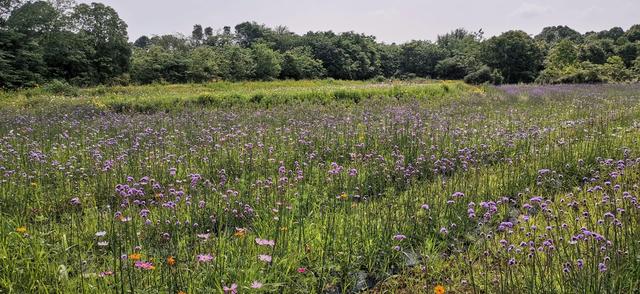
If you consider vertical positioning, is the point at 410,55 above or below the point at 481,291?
above

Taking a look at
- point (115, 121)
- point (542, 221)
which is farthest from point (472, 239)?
point (115, 121)

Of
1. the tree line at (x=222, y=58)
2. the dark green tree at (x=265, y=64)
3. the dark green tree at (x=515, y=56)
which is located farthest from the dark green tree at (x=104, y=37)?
the dark green tree at (x=515, y=56)

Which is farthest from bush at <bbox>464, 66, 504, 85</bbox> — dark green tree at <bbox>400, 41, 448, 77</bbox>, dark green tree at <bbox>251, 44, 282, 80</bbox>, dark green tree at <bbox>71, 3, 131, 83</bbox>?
dark green tree at <bbox>71, 3, 131, 83</bbox>

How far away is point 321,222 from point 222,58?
41.8 m

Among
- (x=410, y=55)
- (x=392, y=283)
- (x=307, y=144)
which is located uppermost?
(x=410, y=55)

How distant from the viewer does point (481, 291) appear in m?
3.20

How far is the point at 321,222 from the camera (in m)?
4.19

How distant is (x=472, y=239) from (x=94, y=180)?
4442 mm

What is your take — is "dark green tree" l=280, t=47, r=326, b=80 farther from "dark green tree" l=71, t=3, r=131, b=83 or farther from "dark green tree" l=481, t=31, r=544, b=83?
"dark green tree" l=481, t=31, r=544, b=83

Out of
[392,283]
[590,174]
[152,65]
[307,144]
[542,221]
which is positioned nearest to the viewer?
[392,283]

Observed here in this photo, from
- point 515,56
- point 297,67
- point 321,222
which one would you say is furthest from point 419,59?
point 321,222

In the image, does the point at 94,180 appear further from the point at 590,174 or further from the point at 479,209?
the point at 590,174

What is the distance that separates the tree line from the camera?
3453 centimetres

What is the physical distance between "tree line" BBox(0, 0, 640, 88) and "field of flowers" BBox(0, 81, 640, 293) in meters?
28.9
